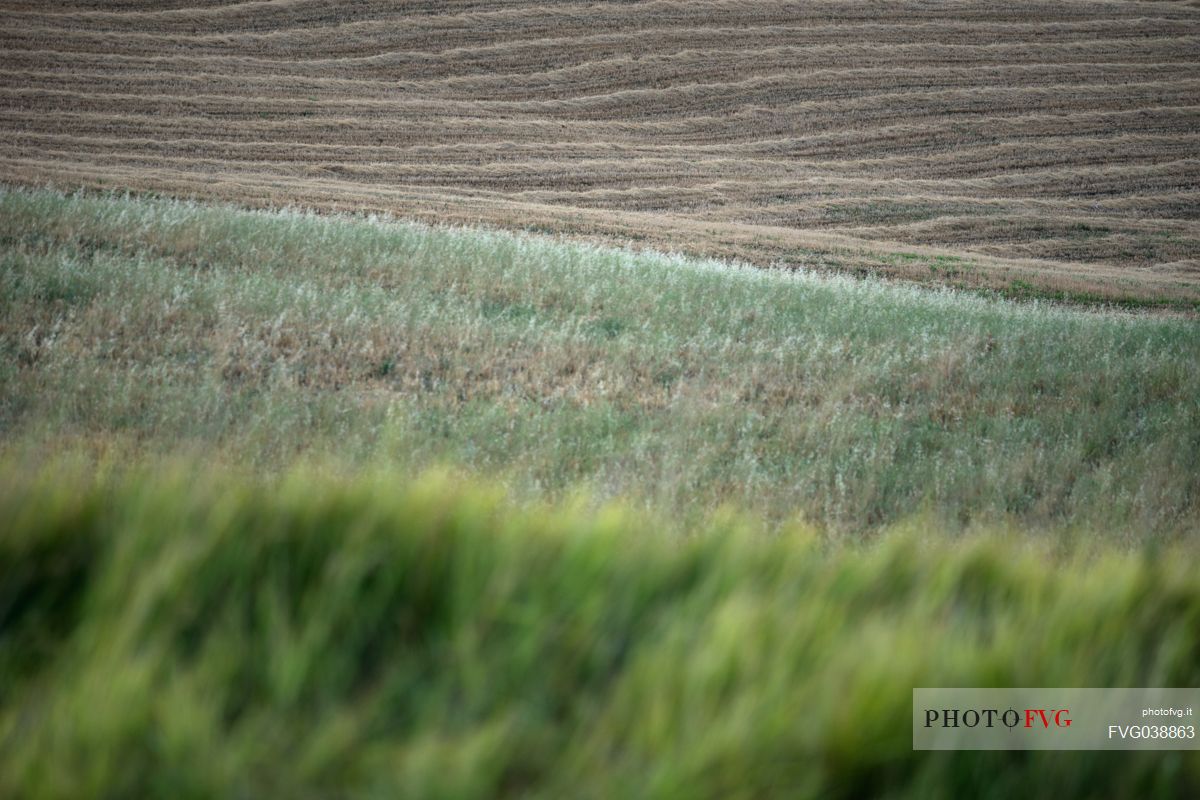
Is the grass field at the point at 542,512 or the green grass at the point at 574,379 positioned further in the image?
the green grass at the point at 574,379

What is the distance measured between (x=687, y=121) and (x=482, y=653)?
3875 cm

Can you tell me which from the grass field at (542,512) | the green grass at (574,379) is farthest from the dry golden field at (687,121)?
the green grass at (574,379)

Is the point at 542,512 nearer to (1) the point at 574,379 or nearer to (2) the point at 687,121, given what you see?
(1) the point at 574,379

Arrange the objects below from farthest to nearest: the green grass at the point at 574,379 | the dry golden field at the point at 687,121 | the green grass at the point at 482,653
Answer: the dry golden field at the point at 687,121
the green grass at the point at 574,379
the green grass at the point at 482,653

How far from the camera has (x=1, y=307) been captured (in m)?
5.61

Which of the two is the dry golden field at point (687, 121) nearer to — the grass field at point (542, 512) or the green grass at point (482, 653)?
the grass field at point (542, 512)

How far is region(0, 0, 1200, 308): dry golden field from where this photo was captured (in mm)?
23219

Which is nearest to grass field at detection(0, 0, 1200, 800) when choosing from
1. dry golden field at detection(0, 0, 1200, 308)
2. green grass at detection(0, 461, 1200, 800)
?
green grass at detection(0, 461, 1200, 800)

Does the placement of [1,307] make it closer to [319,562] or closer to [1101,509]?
[319,562]

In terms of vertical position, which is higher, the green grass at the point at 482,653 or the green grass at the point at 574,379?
the green grass at the point at 482,653

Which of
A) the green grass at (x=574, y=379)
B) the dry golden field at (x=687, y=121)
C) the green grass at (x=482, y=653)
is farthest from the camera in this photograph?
the dry golden field at (x=687, y=121)

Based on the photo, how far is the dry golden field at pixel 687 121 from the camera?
23.2 metres

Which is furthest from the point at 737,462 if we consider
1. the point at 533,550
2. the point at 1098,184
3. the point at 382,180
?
the point at 1098,184

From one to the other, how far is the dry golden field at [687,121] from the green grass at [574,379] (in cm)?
993
